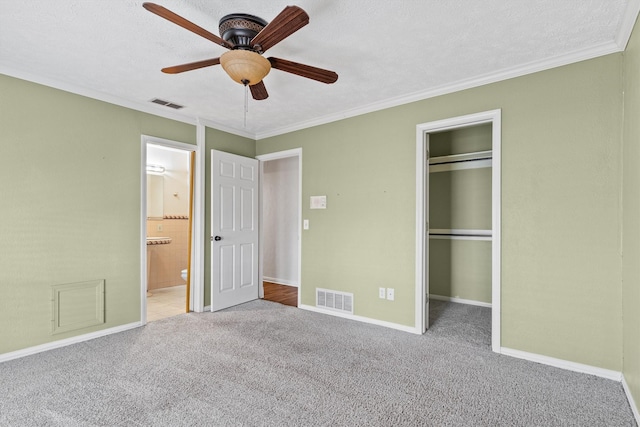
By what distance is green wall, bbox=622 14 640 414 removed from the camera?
6.38 feet

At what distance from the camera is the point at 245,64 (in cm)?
197

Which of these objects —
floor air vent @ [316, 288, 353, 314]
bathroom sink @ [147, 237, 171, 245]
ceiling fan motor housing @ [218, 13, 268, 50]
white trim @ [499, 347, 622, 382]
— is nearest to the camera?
ceiling fan motor housing @ [218, 13, 268, 50]

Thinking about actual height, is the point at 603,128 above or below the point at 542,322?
above

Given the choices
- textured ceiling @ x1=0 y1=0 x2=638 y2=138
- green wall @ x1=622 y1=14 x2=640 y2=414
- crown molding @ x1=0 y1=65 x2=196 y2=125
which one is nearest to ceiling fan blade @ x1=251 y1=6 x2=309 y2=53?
textured ceiling @ x1=0 y1=0 x2=638 y2=138

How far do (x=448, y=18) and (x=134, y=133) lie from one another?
10.7 feet

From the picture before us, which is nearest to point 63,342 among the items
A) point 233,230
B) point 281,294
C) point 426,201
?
point 233,230

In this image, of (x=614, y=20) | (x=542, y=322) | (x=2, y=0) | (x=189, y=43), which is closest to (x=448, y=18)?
(x=614, y=20)

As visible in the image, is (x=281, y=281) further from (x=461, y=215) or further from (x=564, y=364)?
(x=564, y=364)

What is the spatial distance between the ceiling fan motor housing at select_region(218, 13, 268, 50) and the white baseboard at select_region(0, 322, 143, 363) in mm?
3075

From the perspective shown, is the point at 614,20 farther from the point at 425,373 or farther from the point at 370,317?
the point at 370,317

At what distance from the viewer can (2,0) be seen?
193 centimetres

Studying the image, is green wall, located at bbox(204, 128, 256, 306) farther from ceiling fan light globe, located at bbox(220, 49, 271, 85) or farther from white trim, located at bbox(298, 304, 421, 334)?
ceiling fan light globe, located at bbox(220, 49, 271, 85)

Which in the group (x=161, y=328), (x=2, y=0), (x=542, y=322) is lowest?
(x=161, y=328)

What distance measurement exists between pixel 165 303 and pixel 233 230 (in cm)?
147
